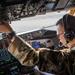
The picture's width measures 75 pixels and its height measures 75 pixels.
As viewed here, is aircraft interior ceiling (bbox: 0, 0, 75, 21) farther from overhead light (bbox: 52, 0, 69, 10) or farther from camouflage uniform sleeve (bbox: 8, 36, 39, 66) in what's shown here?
camouflage uniform sleeve (bbox: 8, 36, 39, 66)

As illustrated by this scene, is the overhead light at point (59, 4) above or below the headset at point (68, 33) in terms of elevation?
above

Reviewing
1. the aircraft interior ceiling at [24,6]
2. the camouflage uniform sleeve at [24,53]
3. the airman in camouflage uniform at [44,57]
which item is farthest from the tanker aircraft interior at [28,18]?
the camouflage uniform sleeve at [24,53]

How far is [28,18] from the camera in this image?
12.3 feet

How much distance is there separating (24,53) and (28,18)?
1.86 meters

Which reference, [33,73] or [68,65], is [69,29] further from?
Answer: [33,73]

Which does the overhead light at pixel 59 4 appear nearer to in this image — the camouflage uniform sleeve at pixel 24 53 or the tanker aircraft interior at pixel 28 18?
the tanker aircraft interior at pixel 28 18

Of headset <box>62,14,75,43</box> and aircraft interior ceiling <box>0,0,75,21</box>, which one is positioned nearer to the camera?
aircraft interior ceiling <box>0,0,75,21</box>

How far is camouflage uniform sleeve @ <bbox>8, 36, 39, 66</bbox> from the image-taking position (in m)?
1.97

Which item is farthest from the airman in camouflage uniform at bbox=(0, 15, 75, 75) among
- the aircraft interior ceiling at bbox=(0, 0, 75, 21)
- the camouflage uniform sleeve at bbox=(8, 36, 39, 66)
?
the aircraft interior ceiling at bbox=(0, 0, 75, 21)

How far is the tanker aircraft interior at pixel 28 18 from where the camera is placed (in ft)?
6.57

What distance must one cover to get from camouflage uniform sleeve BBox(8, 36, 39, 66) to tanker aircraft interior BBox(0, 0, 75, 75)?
12.9 inches

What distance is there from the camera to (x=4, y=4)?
182 centimetres

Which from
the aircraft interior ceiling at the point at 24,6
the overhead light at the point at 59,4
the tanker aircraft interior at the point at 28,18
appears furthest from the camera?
the overhead light at the point at 59,4

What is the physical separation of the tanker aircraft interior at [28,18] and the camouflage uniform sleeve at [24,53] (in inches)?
12.9
